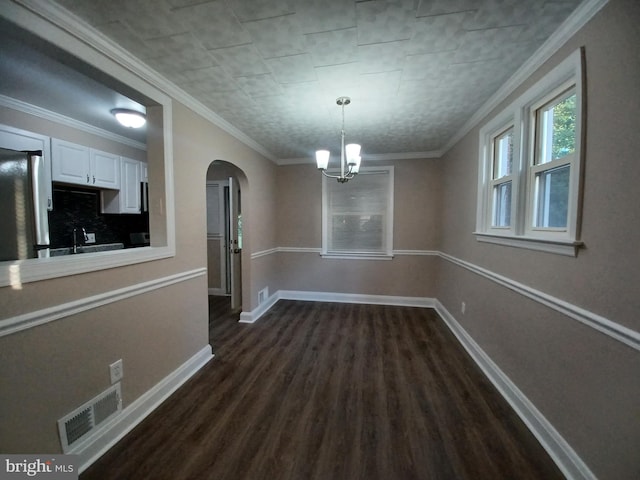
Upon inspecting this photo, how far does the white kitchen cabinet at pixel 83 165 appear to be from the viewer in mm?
2572

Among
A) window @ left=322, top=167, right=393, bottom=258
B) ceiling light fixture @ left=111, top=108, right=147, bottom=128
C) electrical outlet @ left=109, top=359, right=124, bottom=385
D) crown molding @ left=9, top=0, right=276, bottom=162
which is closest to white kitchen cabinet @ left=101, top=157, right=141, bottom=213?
ceiling light fixture @ left=111, top=108, right=147, bottom=128

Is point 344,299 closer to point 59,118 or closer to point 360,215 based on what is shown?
point 360,215

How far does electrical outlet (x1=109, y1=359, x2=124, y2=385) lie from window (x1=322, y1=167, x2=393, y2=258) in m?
3.09

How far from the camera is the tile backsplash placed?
9.41ft

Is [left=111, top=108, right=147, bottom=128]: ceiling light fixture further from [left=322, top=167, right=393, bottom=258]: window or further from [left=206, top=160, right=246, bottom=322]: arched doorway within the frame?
[left=322, top=167, right=393, bottom=258]: window

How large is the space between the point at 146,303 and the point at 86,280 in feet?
1.48

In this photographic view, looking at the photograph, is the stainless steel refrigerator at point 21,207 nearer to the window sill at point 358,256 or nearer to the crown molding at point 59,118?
the crown molding at point 59,118

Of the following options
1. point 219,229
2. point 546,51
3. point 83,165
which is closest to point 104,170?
point 83,165

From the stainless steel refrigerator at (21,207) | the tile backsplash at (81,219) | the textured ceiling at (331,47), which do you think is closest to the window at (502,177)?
the textured ceiling at (331,47)

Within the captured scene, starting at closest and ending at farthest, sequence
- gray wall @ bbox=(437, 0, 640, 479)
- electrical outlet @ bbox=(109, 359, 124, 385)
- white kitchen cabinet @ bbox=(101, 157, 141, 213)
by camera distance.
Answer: gray wall @ bbox=(437, 0, 640, 479)
electrical outlet @ bbox=(109, 359, 124, 385)
white kitchen cabinet @ bbox=(101, 157, 141, 213)

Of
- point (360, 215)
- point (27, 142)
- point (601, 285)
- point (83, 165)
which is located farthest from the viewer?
point (360, 215)

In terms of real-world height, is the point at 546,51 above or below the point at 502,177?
above

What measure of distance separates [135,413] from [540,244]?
2930 millimetres

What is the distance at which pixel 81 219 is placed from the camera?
3131mm
